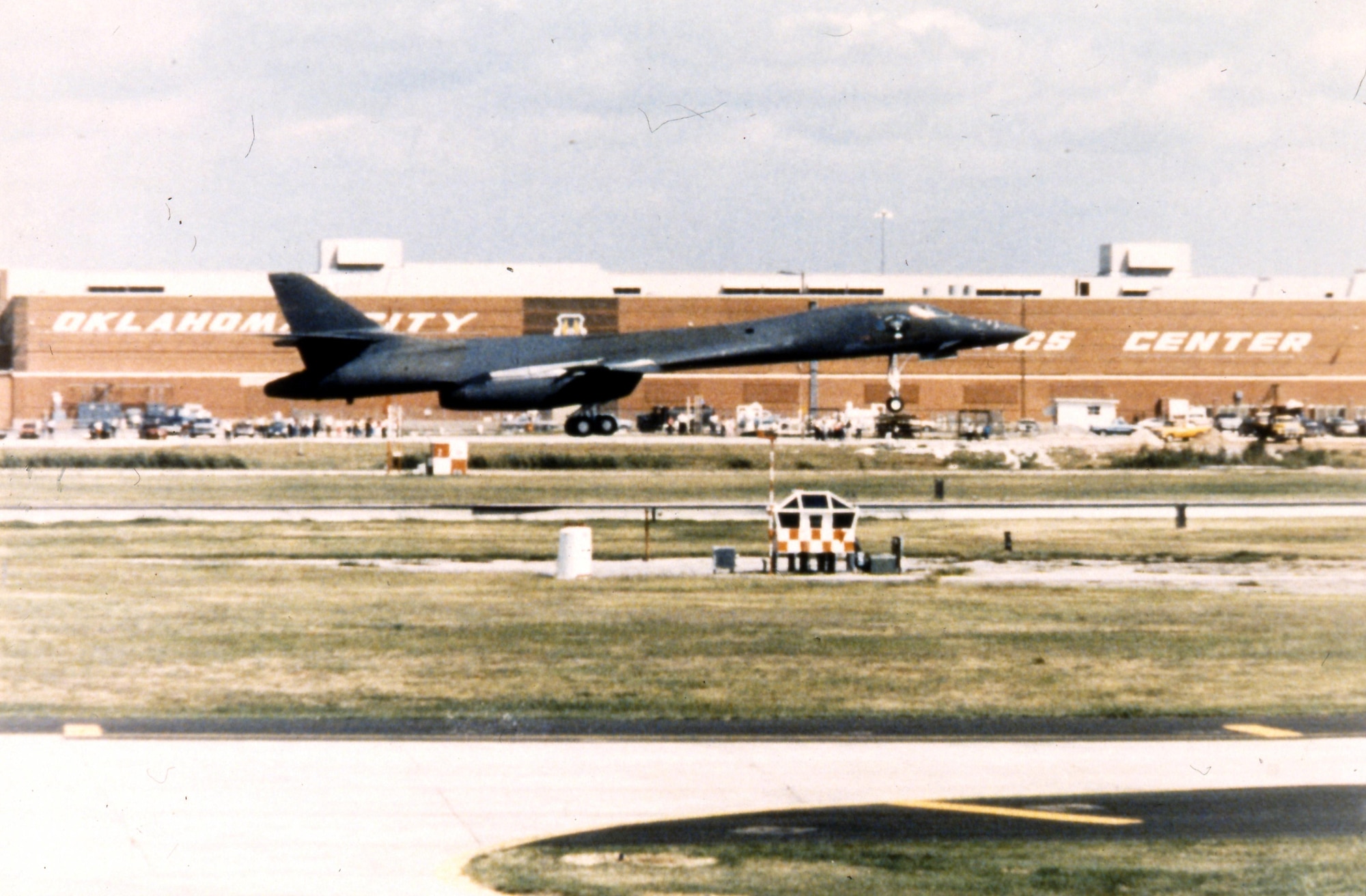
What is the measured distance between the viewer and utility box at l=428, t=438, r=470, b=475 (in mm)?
84000

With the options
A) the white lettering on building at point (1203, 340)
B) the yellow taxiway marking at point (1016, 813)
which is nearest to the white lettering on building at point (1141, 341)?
the white lettering on building at point (1203, 340)

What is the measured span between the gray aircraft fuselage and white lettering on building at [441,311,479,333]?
5110 centimetres

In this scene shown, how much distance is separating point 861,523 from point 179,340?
78.1m

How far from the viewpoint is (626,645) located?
31.3 metres

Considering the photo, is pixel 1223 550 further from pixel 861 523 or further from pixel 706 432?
pixel 706 432

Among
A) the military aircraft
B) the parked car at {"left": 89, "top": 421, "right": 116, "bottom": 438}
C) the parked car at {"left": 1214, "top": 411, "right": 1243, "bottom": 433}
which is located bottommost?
the parked car at {"left": 89, "top": 421, "right": 116, "bottom": 438}

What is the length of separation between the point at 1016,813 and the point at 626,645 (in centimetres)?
1385

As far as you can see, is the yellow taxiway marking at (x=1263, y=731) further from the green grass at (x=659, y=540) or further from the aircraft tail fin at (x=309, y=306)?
the aircraft tail fin at (x=309, y=306)

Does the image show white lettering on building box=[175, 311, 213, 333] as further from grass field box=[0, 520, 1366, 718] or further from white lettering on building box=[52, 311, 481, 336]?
grass field box=[0, 520, 1366, 718]

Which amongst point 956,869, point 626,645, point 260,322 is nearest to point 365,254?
point 260,322

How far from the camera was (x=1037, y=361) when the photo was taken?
13825 cm

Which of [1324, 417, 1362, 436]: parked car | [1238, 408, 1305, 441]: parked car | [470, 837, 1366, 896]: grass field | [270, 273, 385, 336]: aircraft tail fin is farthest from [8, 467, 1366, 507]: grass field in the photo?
[470, 837, 1366, 896]: grass field

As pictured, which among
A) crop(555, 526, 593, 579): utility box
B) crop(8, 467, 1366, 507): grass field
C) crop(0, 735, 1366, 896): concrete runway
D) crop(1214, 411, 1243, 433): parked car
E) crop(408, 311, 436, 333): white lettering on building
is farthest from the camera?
crop(1214, 411, 1243, 433): parked car

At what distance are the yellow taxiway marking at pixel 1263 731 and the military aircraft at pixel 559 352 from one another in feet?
103
